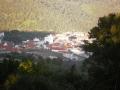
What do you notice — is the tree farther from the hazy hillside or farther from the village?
the hazy hillside

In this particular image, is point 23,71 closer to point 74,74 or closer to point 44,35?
point 74,74

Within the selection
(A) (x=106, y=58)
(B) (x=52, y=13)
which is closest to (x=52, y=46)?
(B) (x=52, y=13)

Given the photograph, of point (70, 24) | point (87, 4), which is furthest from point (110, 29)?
point (87, 4)

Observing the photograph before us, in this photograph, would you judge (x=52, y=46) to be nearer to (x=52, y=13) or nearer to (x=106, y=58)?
(x=52, y=13)

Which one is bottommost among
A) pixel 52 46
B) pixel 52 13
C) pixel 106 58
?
pixel 106 58

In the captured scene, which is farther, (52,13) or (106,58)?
(52,13)

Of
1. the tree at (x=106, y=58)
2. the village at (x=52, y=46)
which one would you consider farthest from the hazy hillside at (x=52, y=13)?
the tree at (x=106, y=58)
